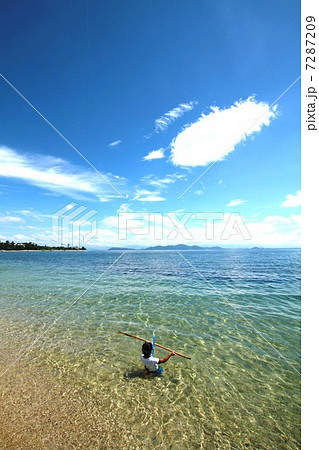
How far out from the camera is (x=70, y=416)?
6.01 m

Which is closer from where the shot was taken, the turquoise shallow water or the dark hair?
the turquoise shallow water

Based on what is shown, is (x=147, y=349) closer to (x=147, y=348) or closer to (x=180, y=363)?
(x=147, y=348)

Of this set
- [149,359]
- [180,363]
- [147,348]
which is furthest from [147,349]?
[180,363]

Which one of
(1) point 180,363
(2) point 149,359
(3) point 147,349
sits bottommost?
(1) point 180,363

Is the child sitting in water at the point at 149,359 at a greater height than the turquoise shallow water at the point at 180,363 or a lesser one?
greater

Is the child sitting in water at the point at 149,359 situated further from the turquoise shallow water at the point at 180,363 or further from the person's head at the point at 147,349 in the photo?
the turquoise shallow water at the point at 180,363

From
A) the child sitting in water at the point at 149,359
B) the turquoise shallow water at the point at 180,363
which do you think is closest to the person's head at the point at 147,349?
the child sitting in water at the point at 149,359

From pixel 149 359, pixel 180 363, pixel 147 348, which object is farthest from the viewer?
pixel 180 363

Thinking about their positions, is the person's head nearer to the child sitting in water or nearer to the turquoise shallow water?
the child sitting in water

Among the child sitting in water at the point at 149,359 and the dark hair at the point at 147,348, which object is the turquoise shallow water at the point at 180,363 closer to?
the child sitting in water at the point at 149,359

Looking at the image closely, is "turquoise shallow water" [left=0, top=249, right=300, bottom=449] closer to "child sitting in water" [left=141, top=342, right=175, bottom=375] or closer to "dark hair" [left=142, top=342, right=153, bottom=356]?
"child sitting in water" [left=141, top=342, right=175, bottom=375]

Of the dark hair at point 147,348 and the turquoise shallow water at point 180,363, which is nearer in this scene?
the turquoise shallow water at point 180,363

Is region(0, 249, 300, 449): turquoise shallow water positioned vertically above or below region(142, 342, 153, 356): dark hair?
below

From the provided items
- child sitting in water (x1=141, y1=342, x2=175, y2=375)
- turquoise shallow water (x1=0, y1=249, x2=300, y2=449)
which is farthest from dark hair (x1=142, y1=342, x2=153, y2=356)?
turquoise shallow water (x1=0, y1=249, x2=300, y2=449)
